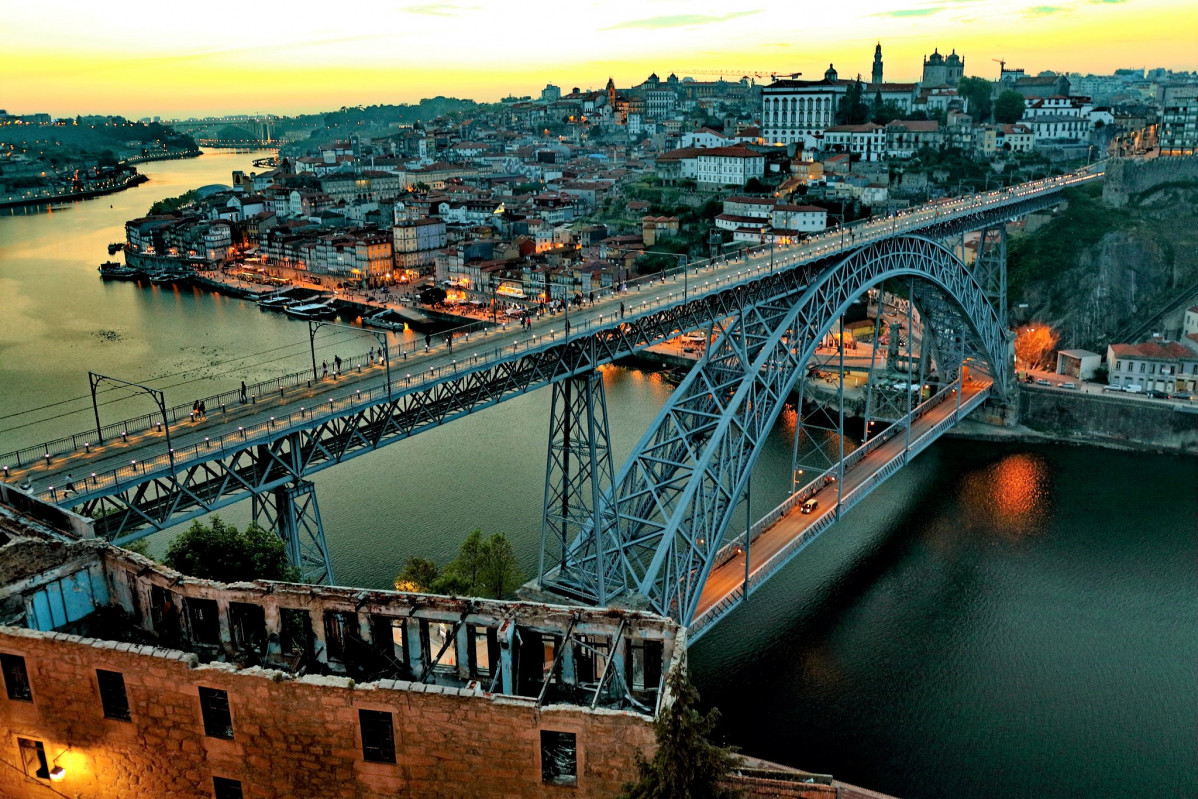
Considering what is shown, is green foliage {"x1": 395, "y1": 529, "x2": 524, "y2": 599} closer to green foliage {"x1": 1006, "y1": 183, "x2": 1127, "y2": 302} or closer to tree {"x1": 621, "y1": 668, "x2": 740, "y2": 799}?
tree {"x1": 621, "y1": 668, "x2": 740, "y2": 799}

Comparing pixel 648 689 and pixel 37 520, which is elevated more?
pixel 37 520

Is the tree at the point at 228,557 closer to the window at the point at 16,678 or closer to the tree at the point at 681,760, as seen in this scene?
the window at the point at 16,678

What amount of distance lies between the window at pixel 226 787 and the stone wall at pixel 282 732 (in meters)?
0.06

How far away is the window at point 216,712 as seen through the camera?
7539 mm

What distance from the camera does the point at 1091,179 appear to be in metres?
48.6

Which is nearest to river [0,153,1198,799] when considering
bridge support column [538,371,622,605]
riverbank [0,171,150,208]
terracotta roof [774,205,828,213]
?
bridge support column [538,371,622,605]

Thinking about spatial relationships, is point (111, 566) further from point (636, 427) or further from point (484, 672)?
point (636, 427)

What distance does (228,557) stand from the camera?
510 inches

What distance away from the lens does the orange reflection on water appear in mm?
27547

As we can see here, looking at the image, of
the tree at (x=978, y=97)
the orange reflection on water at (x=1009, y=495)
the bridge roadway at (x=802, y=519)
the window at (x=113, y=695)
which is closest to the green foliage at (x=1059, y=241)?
the orange reflection on water at (x=1009, y=495)

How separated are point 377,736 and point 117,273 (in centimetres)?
6882

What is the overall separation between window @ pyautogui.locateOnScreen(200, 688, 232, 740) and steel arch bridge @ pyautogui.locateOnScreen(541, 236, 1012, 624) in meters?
9.78

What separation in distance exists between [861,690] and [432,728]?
563 inches

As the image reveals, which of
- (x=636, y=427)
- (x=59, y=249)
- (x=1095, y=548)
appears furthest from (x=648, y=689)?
(x=59, y=249)
